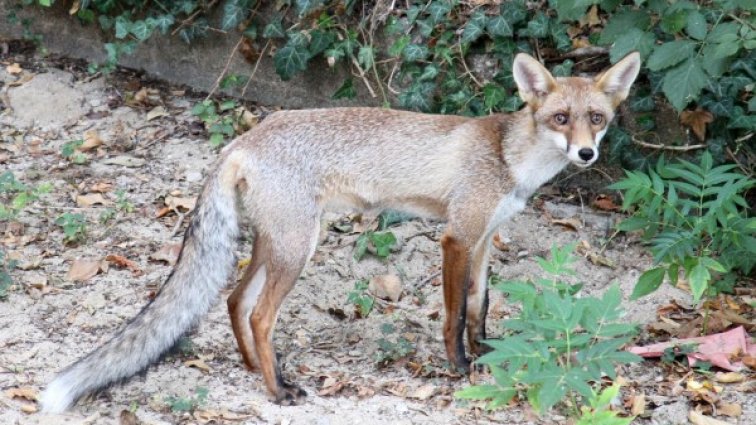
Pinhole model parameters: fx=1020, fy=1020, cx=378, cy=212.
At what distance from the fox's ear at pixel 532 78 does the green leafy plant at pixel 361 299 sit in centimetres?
159

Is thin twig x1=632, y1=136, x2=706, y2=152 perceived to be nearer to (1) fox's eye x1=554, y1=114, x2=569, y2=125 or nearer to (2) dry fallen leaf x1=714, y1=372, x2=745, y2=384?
(1) fox's eye x1=554, y1=114, x2=569, y2=125

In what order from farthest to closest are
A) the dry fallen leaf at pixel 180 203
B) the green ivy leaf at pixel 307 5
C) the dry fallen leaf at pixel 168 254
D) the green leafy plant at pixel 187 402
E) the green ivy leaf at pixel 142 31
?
the green ivy leaf at pixel 142 31, the green ivy leaf at pixel 307 5, the dry fallen leaf at pixel 180 203, the dry fallen leaf at pixel 168 254, the green leafy plant at pixel 187 402

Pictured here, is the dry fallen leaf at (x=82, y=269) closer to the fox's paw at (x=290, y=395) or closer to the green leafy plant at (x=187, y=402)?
the green leafy plant at (x=187, y=402)

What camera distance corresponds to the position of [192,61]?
29.1ft

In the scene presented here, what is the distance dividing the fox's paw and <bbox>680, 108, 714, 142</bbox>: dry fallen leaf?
3.39 m

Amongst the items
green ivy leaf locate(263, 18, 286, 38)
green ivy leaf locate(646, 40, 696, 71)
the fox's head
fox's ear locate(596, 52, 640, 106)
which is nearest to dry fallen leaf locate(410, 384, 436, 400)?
the fox's head

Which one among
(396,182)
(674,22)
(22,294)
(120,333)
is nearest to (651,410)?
(396,182)

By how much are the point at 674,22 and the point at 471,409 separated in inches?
102

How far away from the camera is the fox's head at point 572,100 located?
5391mm

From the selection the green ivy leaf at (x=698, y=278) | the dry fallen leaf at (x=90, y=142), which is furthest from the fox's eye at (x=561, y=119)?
the dry fallen leaf at (x=90, y=142)

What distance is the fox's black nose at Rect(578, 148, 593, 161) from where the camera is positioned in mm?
5250

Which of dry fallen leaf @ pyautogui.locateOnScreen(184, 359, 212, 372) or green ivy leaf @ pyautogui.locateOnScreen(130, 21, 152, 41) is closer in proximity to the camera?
dry fallen leaf @ pyautogui.locateOnScreen(184, 359, 212, 372)

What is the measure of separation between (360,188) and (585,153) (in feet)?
4.10

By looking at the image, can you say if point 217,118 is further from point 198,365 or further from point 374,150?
point 198,365
